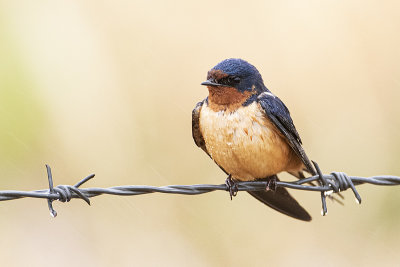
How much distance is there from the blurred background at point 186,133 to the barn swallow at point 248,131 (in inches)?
77.9

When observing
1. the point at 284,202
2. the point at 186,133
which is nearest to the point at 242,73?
the point at 284,202

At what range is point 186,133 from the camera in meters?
7.46

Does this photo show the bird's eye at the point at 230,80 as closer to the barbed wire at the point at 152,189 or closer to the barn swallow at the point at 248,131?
the barn swallow at the point at 248,131

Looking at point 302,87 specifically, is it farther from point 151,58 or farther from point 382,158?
point 151,58

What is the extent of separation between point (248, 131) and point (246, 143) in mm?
78

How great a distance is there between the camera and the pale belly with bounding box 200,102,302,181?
4.88 m

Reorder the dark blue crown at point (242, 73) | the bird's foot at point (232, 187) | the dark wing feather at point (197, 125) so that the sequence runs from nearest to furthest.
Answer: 1. the bird's foot at point (232, 187)
2. the dark blue crown at point (242, 73)
3. the dark wing feather at point (197, 125)

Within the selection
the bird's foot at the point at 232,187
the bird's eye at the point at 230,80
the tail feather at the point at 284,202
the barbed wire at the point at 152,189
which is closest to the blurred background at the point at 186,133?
the tail feather at the point at 284,202

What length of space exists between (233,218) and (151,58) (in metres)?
2.00

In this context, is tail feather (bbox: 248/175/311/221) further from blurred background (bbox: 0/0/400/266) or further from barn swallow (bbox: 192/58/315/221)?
blurred background (bbox: 0/0/400/266)

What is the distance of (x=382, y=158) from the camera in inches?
294

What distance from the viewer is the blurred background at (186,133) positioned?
711cm

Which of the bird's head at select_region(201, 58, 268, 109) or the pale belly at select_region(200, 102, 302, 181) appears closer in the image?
the pale belly at select_region(200, 102, 302, 181)

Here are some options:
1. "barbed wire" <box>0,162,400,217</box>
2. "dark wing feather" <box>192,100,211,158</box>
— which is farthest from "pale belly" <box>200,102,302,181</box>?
"barbed wire" <box>0,162,400,217</box>
